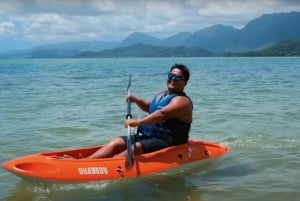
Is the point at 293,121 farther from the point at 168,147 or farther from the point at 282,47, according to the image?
the point at 282,47

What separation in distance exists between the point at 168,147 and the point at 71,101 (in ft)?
38.4

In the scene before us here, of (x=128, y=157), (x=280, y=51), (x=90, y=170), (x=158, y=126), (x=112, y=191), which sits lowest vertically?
(x=112, y=191)

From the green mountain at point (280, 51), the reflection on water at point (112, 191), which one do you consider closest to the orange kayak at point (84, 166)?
the reflection on water at point (112, 191)

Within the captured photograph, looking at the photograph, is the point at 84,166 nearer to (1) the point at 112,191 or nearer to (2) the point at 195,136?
(1) the point at 112,191

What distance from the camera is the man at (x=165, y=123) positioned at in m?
6.92

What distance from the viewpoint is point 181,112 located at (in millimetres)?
7051

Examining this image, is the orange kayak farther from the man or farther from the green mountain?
the green mountain

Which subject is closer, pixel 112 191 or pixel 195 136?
pixel 112 191

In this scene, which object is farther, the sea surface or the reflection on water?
the sea surface

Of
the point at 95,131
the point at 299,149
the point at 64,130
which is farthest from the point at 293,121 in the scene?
the point at 64,130

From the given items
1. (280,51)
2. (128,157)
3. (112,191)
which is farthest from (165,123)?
(280,51)

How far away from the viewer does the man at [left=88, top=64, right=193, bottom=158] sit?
6.92m

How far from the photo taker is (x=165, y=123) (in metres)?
7.16

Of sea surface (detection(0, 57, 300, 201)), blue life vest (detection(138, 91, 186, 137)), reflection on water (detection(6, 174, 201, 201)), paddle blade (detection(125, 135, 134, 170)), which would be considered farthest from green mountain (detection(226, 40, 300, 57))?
paddle blade (detection(125, 135, 134, 170))
